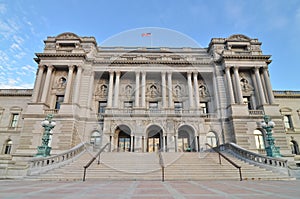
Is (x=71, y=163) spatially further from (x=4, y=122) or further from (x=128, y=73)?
(x=4, y=122)

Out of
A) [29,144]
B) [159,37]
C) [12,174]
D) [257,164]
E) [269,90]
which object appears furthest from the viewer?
[269,90]

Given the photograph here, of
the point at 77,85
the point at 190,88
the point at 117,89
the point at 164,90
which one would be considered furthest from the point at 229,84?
the point at 77,85

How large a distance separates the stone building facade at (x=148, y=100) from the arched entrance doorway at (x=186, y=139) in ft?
0.40

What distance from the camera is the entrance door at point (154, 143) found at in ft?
68.1

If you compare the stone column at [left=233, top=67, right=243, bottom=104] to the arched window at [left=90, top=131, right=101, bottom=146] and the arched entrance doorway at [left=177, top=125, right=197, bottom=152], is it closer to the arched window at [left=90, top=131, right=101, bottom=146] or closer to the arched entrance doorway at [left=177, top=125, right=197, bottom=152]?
the arched entrance doorway at [left=177, top=125, right=197, bottom=152]

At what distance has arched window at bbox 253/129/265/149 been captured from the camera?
19422 millimetres

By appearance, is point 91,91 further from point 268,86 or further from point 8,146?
point 268,86

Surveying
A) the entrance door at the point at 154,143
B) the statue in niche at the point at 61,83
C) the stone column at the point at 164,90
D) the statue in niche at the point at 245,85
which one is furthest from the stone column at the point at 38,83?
the statue in niche at the point at 245,85

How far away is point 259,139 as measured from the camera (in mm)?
19703

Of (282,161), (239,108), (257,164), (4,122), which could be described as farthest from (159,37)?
(4,122)

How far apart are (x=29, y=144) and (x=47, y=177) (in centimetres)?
1225

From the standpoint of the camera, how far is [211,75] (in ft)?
78.9

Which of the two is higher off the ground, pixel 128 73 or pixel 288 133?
pixel 128 73

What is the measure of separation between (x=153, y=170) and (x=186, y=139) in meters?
11.8
